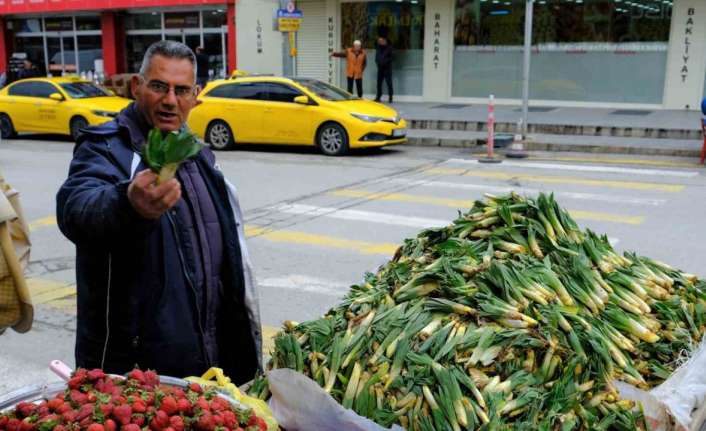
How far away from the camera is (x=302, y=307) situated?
20.8 feet

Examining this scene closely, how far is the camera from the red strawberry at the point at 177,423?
6.52 ft

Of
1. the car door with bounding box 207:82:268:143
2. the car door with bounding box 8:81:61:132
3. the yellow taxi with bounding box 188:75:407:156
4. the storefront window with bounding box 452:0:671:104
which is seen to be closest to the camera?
Answer: the yellow taxi with bounding box 188:75:407:156

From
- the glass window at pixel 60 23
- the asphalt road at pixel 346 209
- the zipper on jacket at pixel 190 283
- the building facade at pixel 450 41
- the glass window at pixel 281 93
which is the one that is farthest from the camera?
the glass window at pixel 60 23

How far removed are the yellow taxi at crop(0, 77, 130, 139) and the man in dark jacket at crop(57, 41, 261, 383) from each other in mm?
15653

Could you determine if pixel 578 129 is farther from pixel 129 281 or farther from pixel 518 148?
pixel 129 281

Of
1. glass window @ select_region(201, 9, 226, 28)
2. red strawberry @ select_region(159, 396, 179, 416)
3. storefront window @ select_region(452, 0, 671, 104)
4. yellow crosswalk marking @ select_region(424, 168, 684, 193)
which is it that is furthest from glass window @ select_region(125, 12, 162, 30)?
red strawberry @ select_region(159, 396, 179, 416)

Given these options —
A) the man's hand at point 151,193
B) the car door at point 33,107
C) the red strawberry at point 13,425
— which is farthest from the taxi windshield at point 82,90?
the red strawberry at point 13,425

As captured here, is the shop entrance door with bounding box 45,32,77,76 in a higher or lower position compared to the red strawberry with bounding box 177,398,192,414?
higher

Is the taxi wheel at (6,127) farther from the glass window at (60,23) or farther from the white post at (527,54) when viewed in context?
the white post at (527,54)

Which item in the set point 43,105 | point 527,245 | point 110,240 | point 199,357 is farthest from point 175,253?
point 43,105

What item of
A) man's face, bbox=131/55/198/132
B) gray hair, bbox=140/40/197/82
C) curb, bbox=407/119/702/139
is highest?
gray hair, bbox=140/40/197/82

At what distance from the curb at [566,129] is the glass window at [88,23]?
16.9 meters

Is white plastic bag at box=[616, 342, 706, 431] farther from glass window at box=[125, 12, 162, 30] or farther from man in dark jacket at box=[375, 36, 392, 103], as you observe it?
glass window at box=[125, 12, 162, 30]

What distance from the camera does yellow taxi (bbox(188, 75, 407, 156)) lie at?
50.1ft
